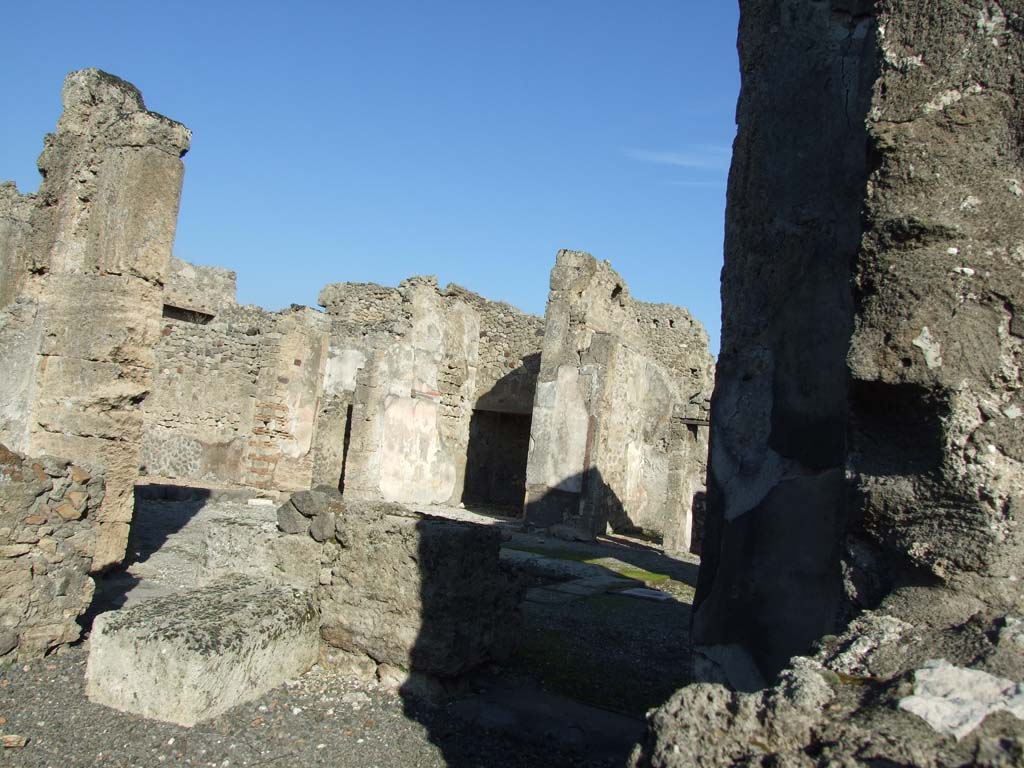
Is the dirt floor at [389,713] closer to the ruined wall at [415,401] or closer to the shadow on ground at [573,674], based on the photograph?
the shadow on ground at [573,674]

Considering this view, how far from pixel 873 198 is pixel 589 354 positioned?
10.5 m

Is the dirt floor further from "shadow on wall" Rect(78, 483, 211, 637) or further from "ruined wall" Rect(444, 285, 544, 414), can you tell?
"ruined wall" Rect(444, 285, 544, 414)

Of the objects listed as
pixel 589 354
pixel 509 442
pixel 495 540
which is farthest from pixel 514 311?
pixel 495 540

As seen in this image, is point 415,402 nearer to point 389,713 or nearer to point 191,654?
point 389,713

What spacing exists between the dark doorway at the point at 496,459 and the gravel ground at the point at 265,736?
11.2 meters

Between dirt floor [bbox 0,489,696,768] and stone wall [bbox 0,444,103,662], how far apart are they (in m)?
0.16

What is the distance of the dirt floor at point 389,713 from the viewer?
3168 mm

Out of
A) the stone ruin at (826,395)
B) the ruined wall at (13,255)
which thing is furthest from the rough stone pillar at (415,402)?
the ruined wall at (13,255)

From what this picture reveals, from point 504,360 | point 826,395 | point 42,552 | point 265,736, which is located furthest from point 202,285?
point 826,395

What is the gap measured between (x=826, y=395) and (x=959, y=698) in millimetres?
1728

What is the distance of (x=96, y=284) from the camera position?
630 centimetres

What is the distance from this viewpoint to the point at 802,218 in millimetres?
3252

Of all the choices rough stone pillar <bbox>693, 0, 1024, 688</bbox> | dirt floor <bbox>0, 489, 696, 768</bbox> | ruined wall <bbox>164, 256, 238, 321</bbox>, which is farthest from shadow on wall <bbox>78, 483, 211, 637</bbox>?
ruined wall <bbox>164, 256, 238, 321</bbox>

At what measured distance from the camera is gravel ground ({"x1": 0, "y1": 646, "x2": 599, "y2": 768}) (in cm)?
308
